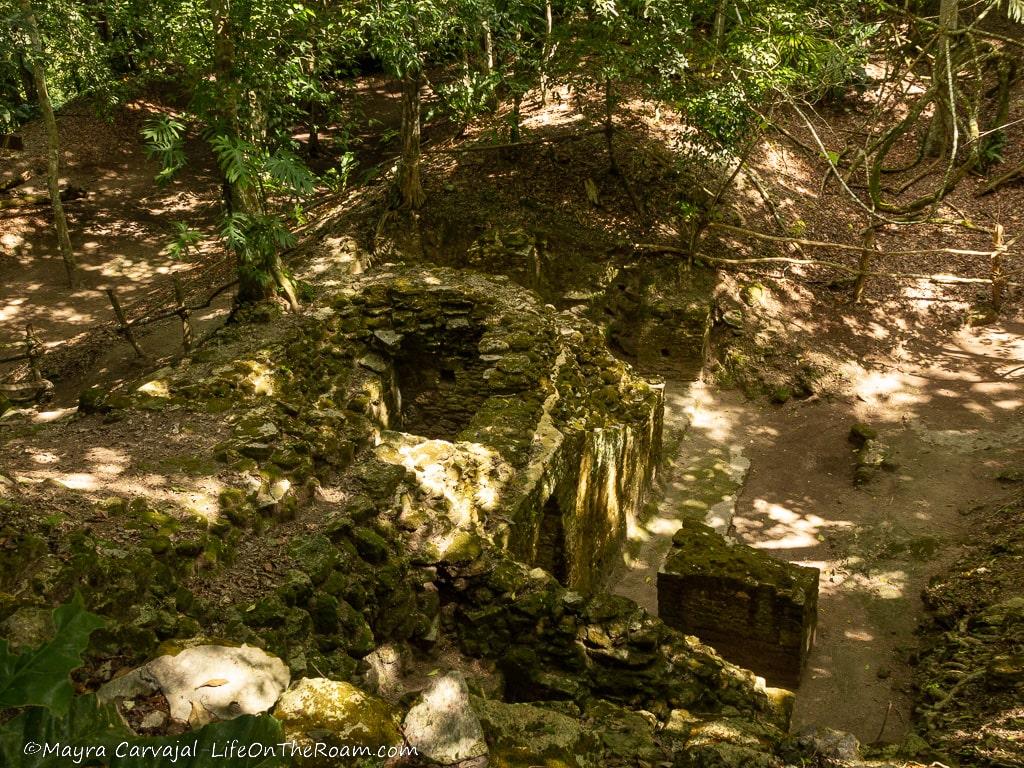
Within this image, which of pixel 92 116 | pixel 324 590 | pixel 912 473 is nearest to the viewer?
pixel 324 590

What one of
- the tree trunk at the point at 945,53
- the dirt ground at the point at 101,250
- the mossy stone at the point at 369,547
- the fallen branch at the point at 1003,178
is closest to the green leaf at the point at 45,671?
the mossy stone at the point at 369,547

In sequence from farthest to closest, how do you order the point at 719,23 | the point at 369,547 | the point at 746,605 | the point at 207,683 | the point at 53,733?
the point at 719,23 → the point at 746,605 → the point at 369,547 → the point at 207,683 → the point at 53,733

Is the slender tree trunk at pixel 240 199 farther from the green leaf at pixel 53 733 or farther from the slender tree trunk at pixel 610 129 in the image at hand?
the slender tree trunk at pixel 610 129

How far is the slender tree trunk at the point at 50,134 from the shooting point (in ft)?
40.0

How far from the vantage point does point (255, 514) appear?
220 inches

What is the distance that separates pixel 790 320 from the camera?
1355 centimetres

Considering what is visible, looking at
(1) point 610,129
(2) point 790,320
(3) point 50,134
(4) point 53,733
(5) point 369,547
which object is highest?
(3) point 50,134

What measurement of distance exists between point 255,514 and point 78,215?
14.1 m

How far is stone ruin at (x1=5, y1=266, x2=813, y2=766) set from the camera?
4.41 meters

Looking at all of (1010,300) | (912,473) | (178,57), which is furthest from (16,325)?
(1010,300)

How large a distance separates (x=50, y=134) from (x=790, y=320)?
13.5 metres

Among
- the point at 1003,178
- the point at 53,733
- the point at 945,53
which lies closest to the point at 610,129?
the point at 1003,178

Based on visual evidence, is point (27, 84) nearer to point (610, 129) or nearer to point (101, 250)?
point (101, 250)

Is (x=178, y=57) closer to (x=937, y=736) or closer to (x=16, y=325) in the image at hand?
(x=16, y=325)
